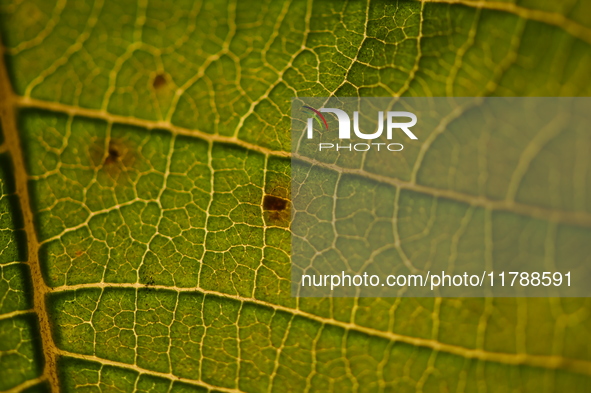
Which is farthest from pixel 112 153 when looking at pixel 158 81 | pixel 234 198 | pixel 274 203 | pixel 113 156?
pixel 274 203

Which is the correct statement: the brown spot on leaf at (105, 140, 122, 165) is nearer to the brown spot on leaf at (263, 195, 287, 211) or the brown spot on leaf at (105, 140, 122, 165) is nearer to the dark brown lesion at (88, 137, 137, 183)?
the dark brown lesion at (88, 137, 137, 183)

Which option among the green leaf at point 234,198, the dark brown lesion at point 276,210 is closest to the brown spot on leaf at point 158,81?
the green leaf at point 234,198

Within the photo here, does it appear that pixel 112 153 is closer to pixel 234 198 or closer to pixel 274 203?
pixel 234 198

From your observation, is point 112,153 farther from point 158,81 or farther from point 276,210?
point 276,210

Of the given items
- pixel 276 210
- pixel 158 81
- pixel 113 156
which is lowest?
pixel 276 210

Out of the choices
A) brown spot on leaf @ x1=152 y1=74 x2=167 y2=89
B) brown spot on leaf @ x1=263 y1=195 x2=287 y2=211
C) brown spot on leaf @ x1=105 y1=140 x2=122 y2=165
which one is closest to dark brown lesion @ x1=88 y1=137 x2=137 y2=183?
brown spot on leaf @ x1=105 y1=140 x2=122 y2=165

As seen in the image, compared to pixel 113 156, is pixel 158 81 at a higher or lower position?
higher

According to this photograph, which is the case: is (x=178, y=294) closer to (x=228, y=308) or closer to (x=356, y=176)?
(x=228, y=308)

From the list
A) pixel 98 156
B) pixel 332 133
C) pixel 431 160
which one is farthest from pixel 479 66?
pixel 98 156
